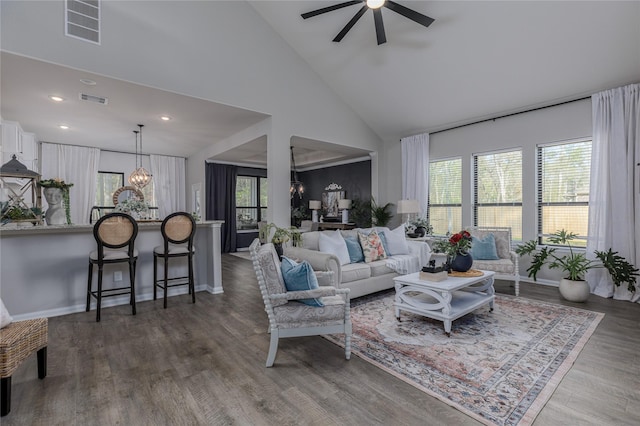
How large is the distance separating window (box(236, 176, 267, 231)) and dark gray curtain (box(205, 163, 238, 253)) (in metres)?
0.30

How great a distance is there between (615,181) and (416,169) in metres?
3.12

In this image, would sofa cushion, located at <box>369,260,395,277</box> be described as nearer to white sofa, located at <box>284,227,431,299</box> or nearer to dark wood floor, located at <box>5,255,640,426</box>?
white sofa, located at <box>284,227,431,299</box>

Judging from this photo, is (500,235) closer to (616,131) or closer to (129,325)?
(616,131)

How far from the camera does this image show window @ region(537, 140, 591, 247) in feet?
15.3

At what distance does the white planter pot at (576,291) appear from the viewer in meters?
3.96

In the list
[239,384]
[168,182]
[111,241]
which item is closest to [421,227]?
[239,384]

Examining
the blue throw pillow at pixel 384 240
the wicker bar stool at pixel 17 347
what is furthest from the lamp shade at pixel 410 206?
the wicker bar stool at pixel 17 347

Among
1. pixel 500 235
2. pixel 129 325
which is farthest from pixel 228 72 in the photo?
pixel 500 235

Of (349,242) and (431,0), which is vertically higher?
(431,0)

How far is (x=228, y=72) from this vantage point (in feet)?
15.2

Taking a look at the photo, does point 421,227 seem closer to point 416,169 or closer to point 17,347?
point 416,169

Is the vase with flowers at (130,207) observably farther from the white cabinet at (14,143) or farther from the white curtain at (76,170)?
the white curtain at (76,170)

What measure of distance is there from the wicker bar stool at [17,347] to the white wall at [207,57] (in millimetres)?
2890

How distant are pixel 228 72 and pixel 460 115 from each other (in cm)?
417
